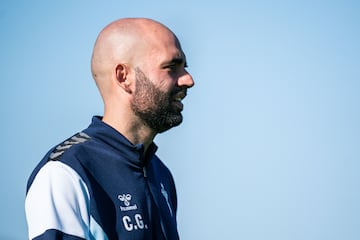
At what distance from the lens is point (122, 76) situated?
6.66m

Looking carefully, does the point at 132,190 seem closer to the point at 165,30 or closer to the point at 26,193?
the point at 26,193

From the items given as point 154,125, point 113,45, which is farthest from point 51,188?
point 113,45

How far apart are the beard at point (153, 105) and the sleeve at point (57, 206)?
100 centimetres

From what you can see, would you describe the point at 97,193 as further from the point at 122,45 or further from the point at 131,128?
the point at 122,45

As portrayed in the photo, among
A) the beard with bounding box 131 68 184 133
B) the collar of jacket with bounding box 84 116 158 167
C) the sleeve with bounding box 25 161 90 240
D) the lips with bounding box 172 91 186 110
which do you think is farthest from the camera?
the lips with bounding box 172 91 186 110

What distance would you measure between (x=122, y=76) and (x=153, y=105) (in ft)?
1.40

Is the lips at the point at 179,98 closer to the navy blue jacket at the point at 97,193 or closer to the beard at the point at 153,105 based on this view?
the beard at the point at 153,105

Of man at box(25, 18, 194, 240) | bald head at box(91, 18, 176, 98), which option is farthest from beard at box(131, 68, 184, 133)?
bald head at box(91, 18, 176, 98)

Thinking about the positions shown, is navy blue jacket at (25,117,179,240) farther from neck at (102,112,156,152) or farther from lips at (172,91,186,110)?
lips at (172,91,186,110)

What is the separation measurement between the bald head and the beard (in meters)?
0.21

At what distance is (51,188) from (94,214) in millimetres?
452

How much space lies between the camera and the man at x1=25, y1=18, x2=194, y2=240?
594 cm

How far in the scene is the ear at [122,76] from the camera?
6.63 meters

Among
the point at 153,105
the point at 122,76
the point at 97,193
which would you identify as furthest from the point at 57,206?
the point at 122,76
